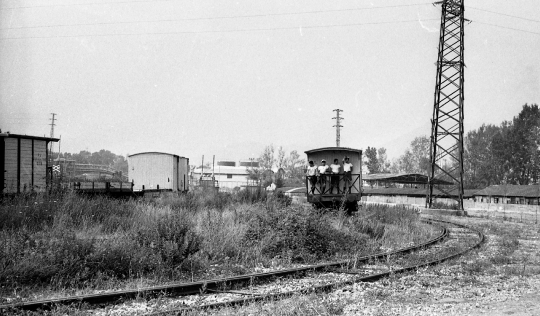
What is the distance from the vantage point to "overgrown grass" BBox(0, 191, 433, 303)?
7.27 meters

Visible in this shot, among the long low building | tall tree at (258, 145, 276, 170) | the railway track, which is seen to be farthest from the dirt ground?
tall tree at (258, 145, 276, 170)

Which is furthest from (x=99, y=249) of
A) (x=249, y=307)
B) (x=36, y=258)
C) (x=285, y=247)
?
(x=285, y=247)

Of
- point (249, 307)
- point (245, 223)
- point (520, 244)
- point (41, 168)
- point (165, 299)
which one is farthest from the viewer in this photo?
point (41, 168)

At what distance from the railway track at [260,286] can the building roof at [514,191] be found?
99.9 feet

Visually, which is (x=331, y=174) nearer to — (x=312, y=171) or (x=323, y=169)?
(x=323, y=169)

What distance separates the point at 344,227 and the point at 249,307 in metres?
7.65

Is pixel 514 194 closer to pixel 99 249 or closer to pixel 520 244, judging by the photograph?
pixel 520 244

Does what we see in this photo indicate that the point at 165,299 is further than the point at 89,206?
No

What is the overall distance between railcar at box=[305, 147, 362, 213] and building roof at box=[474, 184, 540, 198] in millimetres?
23721

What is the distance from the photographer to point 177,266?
8.12 metres

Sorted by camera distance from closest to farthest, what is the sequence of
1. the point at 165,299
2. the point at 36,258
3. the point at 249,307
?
1. the point at 249,307
2. the point at 165,299
3. the point at 36,258

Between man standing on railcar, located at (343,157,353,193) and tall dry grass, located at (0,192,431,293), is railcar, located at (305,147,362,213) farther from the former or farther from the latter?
tall dry grass, located at (0,192,431,293)

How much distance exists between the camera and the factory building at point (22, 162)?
19172mm

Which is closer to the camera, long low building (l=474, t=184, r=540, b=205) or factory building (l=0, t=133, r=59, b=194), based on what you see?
factory building (l=0, t=133, r=59, b=194)
